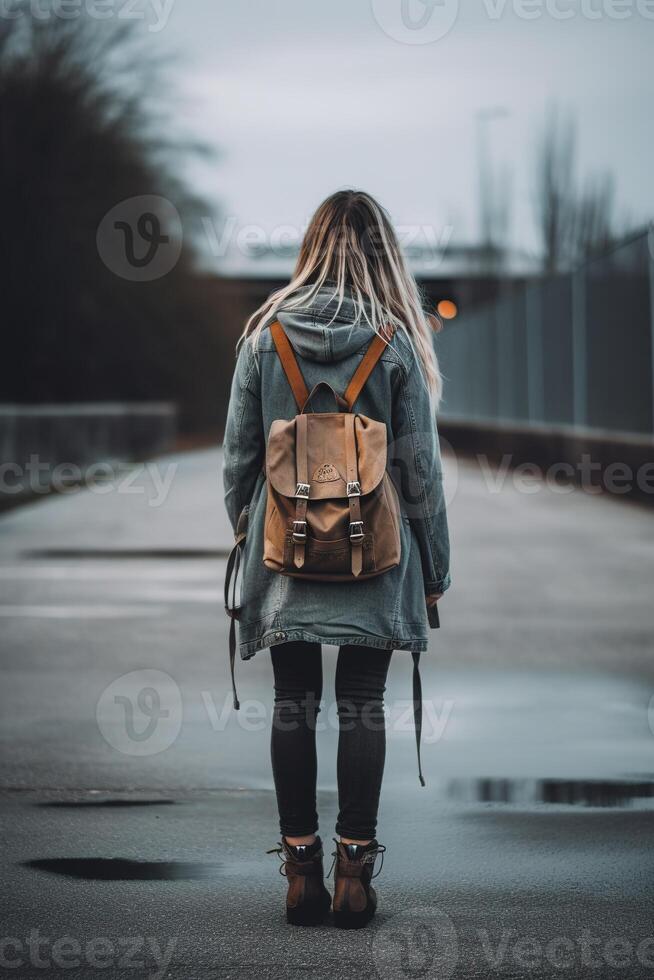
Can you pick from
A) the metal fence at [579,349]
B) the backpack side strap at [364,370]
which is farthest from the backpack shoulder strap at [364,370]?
the metal fence at [579,349]

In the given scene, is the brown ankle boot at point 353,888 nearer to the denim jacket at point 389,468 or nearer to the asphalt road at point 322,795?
the asphalt road at point 322,795

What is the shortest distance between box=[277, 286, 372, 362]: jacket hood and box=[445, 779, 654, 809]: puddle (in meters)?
1.80

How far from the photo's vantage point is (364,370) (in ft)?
12.0

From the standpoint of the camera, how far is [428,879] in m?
4.03

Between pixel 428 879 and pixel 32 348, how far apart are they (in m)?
26.6

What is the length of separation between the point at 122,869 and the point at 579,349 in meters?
15.2

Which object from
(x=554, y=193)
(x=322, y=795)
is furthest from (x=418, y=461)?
(x=554, y=193)

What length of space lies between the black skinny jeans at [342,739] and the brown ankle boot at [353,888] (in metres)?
0.04

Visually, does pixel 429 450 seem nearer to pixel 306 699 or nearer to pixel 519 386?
pixel 306 699

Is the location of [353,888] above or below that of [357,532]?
below

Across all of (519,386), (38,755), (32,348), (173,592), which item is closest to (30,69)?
(32,348)

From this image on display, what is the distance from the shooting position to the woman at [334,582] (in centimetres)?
365

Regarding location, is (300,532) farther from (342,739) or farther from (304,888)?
(304,888)

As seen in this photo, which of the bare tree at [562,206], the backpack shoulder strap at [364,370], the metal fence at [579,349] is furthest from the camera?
the bare tree at [562,206]
